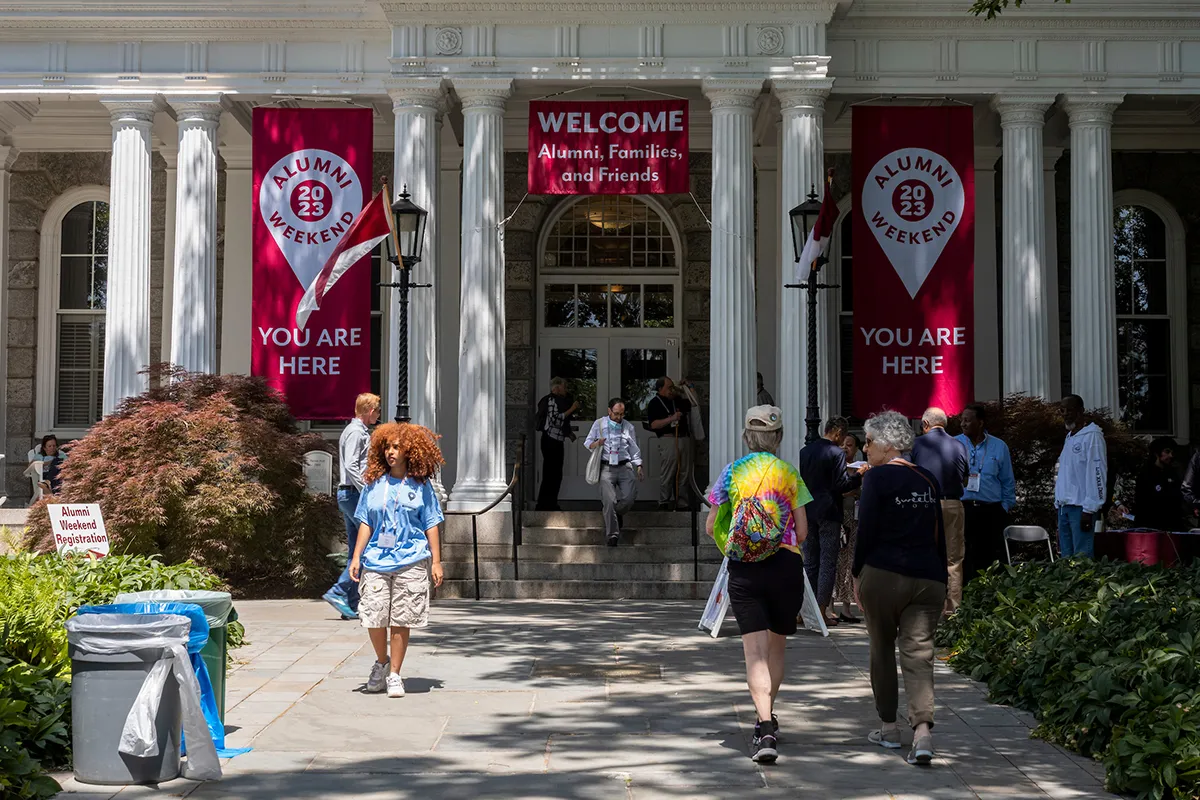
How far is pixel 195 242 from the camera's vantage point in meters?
19.1

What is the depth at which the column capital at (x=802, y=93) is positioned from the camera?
59.9ft

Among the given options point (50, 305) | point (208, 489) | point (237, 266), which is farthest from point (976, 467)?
point (50, 305)

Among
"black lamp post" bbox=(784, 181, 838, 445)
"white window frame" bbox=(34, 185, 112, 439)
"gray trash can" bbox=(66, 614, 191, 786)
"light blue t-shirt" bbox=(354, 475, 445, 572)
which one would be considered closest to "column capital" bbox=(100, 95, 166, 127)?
Answer: "white window frame" bbox=(34, 185, 112, 439)

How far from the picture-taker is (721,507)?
8133 mm

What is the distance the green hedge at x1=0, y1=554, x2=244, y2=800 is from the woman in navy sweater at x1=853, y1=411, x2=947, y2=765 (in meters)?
4.38

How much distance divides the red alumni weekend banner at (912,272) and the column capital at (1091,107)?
5.18 ft

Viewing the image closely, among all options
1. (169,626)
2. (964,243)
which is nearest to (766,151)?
(964,243)

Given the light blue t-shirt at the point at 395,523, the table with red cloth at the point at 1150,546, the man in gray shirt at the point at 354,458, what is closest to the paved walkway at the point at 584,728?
the light blue t-shirt at the point at 395,523

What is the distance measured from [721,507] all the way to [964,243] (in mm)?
11607

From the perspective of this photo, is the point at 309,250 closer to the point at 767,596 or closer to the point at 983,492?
the point at 983,492

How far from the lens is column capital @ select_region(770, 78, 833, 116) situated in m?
18.3

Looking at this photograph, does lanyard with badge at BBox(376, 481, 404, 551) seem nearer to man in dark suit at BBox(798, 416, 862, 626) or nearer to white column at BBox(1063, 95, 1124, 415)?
man in dark suit at BBox(798, 416, 862, 626)

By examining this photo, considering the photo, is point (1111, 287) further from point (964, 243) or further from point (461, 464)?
point (461, 464)

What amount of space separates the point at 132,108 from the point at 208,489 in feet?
21.0
